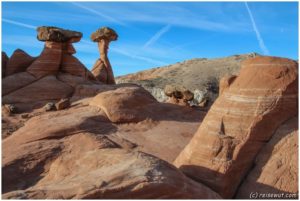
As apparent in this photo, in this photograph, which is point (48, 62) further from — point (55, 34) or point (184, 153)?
point (184, 153)

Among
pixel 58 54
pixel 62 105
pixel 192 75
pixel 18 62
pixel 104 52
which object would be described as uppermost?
pixel 192 75

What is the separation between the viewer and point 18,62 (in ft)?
69.3

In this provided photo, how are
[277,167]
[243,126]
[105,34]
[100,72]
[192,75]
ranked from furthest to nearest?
[192,75], [105,34], [100,72], [243,126], [277,167]

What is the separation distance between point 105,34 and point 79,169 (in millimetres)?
20737

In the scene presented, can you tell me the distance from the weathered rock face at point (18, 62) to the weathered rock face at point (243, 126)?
604 inches

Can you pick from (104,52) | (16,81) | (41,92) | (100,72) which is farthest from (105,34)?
(41,92)

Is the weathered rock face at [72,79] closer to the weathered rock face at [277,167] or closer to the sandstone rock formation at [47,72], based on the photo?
the sandstone rock formation at [47,72]

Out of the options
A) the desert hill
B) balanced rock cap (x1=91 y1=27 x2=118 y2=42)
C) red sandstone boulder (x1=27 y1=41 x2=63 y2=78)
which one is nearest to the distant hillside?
balanced rock cap (x1=91 y1=27 x2=118 y2=42)

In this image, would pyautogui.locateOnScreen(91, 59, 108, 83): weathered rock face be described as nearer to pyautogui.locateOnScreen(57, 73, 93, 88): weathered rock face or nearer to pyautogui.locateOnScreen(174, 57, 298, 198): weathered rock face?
pyautogui.locateOnScreen(57, 73, 93, 88): weathered rock face

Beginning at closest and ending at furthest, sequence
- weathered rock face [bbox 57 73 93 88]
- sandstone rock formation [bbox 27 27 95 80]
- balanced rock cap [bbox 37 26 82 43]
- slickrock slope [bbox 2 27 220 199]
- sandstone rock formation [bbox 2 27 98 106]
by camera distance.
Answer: slickrock slope [bbox 2 27 220 199] → sandstone rock formation [bbox 2 27 98 106] → weathered rock face [bbox 57 73 93 88] → sandstone rock formation [bbox 27 27 95 80] → balanced rock cap [bbox 37 26 82 43]

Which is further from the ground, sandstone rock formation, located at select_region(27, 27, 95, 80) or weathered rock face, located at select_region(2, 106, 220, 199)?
sandstone rock formation, located at select_region(27, 27, 95, 80)

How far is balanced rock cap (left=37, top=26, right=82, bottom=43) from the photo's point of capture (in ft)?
70.7

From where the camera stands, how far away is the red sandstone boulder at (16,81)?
1842cm

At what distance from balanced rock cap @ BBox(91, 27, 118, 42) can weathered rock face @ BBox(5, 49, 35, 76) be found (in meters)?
6.85
